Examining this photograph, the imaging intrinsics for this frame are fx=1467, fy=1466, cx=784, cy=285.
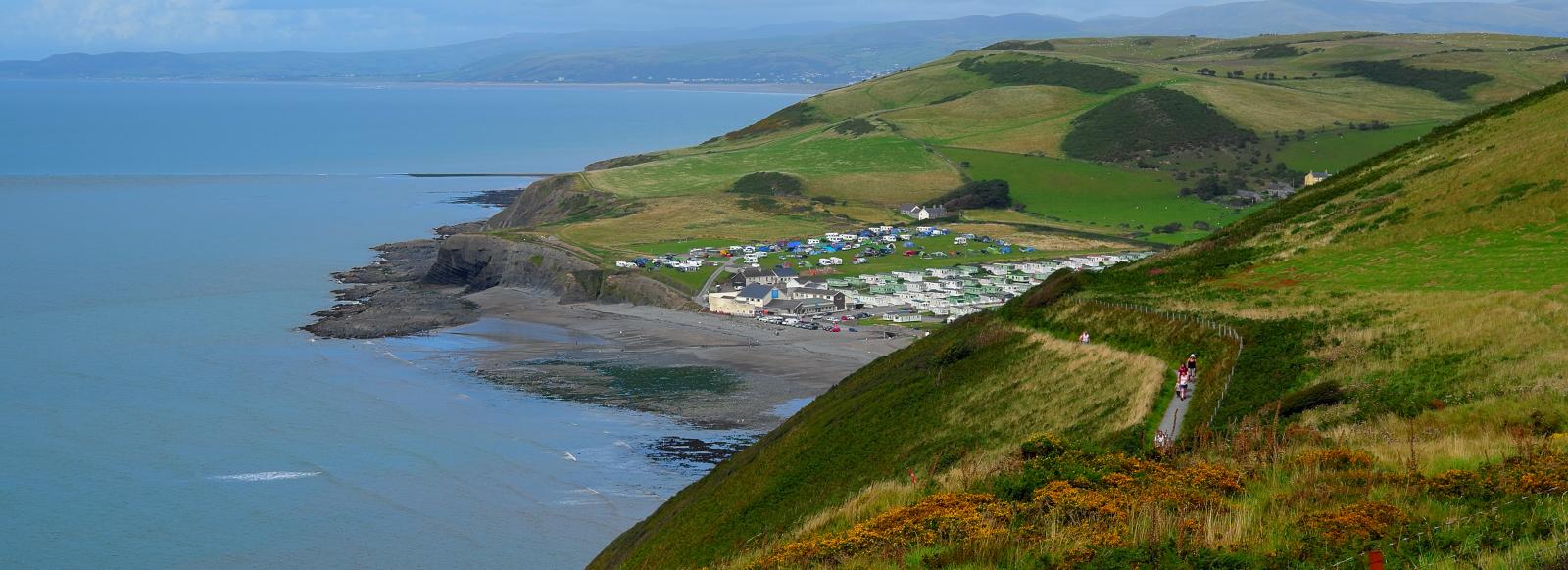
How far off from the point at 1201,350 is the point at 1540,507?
1527cm

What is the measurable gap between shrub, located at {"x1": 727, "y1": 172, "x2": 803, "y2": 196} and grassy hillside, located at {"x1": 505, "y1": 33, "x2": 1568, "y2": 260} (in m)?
1.44

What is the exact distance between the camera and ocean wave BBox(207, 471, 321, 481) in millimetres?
54528

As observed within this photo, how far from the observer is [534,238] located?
398ft

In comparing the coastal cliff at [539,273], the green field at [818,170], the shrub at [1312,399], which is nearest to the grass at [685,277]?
the coastal cliff at [539,273]

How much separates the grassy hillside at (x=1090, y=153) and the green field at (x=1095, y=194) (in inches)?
11.2

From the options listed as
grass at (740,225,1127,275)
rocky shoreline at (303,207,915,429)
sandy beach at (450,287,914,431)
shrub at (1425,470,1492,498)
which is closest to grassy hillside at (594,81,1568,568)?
shrub at (1425,470,1492,498)

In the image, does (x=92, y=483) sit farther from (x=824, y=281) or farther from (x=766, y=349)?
(x=824, y=281)

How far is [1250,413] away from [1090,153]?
5859 inches

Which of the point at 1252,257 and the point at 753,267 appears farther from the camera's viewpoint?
the point at 753,267

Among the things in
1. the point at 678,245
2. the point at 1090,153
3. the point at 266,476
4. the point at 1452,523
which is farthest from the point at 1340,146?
the point at 1452,523

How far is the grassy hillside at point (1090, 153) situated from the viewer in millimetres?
142375

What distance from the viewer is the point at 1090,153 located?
169 m

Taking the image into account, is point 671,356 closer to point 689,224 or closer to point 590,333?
point 590,333

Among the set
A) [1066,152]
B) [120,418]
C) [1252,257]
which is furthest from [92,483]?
[1066,152]
